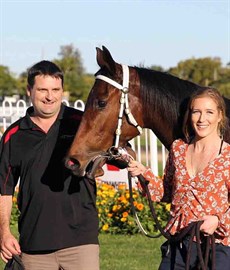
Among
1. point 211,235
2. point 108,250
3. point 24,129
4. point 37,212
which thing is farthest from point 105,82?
point 108,250

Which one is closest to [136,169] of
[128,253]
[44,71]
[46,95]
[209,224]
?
[209,224]

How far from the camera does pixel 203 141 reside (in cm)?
358

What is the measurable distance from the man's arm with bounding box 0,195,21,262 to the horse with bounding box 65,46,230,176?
0.58 meters

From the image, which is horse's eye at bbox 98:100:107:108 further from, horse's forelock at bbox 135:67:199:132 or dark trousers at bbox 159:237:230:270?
dark trousers at bbox 159:237:230:270

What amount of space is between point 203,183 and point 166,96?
0.76m

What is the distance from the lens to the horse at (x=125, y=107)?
397cm

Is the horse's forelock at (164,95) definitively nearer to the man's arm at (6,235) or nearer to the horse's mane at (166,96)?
the horse's mane at (166,96)

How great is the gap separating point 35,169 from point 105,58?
758 mm

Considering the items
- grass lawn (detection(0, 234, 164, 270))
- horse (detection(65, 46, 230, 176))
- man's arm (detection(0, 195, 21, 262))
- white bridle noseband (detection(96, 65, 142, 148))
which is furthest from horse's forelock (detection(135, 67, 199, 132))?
grass lawn (detection(0, 234, 164, 270))

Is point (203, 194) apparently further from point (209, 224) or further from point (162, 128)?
point (162, 128)

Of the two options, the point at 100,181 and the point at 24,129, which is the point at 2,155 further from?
the point at 100,181

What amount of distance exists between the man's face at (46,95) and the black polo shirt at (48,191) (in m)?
0.10

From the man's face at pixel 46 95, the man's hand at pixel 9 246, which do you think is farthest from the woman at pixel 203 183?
the man's hand at pixel 9 246

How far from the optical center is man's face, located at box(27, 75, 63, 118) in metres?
4.03
